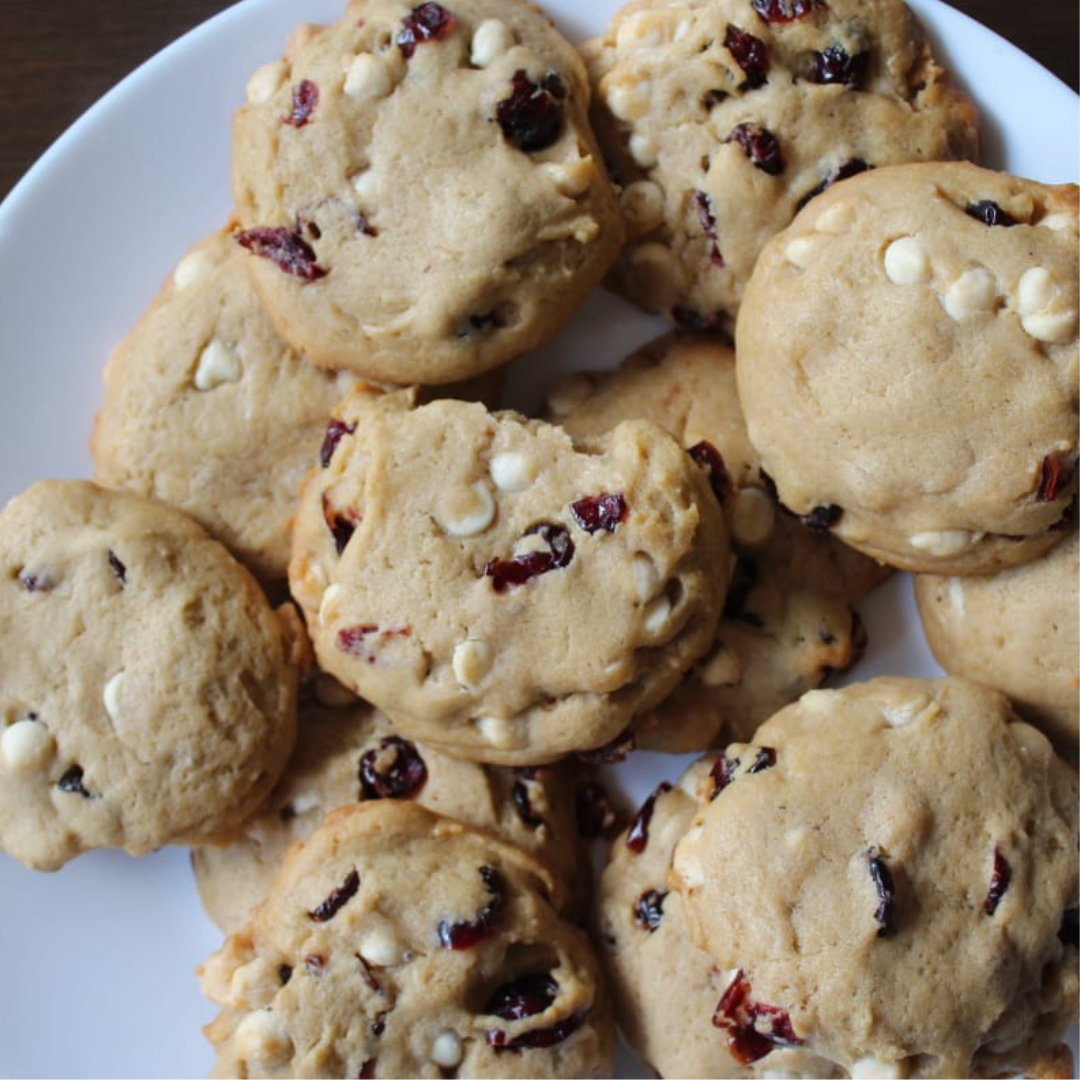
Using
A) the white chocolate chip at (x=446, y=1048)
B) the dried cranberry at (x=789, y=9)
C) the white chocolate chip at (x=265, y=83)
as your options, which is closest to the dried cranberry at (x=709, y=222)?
the dried cranberry at (x=789, y=9)

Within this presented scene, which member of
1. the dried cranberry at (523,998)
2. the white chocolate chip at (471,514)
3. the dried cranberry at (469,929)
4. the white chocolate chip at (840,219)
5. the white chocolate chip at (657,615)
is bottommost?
the dried cranberry at (523,998)

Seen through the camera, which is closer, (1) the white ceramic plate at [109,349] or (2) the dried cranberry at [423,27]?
(2) the dried cranberry at [423,27]

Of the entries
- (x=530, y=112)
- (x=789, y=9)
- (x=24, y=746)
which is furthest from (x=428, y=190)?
(x=24, y=746)

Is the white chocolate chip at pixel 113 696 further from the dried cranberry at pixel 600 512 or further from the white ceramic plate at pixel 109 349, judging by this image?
the dried cranberry at pixel 600 512

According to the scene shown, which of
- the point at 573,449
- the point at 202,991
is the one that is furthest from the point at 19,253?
the point at 202,991

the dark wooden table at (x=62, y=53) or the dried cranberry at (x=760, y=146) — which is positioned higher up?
the dark wooden table at (x=62, y=53)

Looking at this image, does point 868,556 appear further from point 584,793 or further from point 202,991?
point 202,991
